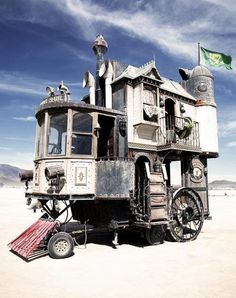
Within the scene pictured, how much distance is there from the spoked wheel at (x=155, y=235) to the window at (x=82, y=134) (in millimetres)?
4353

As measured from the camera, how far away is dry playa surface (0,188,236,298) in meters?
6.68

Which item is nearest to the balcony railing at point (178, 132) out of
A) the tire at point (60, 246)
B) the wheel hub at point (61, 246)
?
the tire at point (60, 246)

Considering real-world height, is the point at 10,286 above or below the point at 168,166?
below

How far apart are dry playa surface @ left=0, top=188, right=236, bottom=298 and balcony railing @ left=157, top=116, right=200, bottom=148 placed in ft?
18.1

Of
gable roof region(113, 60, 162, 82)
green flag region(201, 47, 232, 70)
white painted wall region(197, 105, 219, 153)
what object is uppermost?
green flag region(201, 47, 232, 70)

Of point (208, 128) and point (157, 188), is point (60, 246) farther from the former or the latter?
point (208, 128)

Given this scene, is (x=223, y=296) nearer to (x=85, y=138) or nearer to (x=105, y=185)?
(x=105, y=185)

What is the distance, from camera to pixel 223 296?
20.9 feet

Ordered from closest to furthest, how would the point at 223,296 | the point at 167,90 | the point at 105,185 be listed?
the point at 223,296
the point at 105,185
the point at 167,90

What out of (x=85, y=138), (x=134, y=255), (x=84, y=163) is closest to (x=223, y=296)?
(x=134, y=255)

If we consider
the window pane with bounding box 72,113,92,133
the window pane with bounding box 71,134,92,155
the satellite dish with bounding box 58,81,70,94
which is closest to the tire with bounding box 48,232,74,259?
the window pane with bounding box 71,134,92,155

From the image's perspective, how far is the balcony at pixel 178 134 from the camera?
14.3 metres

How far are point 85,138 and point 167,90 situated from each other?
652 cm

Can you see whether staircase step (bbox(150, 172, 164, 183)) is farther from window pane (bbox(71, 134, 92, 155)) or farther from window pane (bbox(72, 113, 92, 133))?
window pane (bbox(72, 113, 92, 133))
